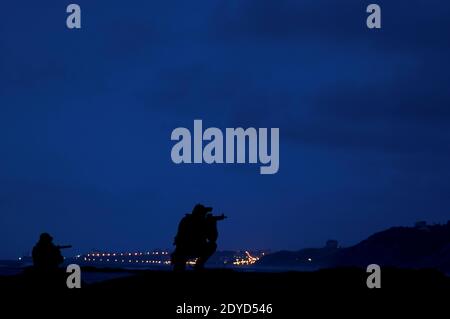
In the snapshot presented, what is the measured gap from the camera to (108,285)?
26.1 metres

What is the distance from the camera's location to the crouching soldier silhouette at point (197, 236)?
88.9 feet

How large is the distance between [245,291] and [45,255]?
6900 millimetres

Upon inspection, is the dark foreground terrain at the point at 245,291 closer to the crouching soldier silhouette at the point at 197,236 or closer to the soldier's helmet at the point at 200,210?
the crouching soldier silhouette at the point at 197,236

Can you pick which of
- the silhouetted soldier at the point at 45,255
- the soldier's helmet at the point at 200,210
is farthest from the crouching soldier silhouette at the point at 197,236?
the silhouetted soldier at the point at 45,255

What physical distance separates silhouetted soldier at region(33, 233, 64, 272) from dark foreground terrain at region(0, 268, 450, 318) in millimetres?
493

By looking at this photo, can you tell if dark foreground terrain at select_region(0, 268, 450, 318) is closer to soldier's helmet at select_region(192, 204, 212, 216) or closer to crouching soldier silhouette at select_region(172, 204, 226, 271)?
crouching soldier silhouette at select_region(172, 204, 226, 271)

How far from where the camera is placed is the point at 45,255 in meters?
27.3

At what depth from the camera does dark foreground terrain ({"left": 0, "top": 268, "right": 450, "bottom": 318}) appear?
22486 mm

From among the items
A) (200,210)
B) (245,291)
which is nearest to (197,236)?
(200,210)

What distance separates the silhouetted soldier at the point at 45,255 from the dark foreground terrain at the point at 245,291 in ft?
1.62

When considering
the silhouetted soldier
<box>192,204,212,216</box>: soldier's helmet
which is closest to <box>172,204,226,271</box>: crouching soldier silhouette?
<box>192,204,212,216</box>: soldier's helmet
